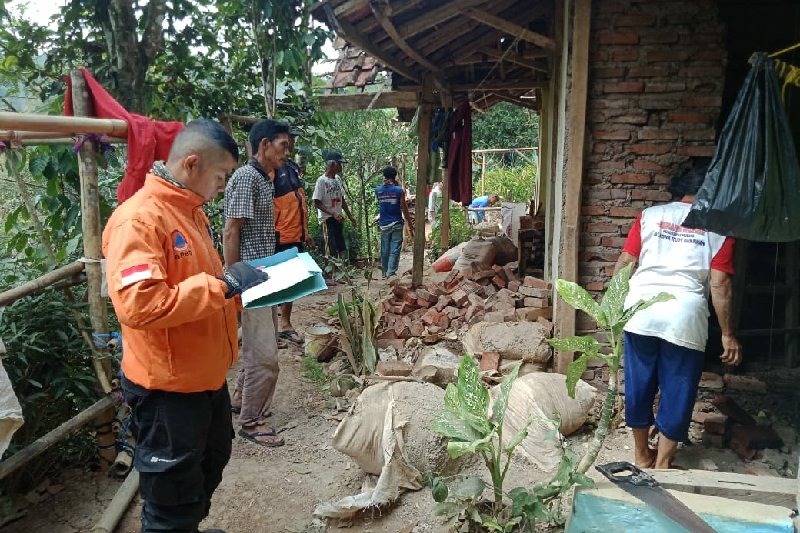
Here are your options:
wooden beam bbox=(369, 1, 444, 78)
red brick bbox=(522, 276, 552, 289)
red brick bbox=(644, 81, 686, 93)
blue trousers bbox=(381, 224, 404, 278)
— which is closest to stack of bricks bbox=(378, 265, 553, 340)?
red brick bbox=(522, 276, 552, 289)

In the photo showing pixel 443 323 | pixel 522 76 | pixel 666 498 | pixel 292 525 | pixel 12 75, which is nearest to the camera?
pixel 666 498

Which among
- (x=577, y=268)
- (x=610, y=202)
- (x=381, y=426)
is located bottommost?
(x=381, y=426)

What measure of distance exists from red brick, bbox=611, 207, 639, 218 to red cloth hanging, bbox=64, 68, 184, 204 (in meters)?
2.80

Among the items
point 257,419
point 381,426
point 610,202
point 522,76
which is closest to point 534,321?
point 610,202

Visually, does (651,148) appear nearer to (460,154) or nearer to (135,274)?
(135,274)

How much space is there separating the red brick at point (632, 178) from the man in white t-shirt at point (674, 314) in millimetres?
725

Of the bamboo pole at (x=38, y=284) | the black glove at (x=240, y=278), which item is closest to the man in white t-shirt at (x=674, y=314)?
the black glove at (x=240, y=278)

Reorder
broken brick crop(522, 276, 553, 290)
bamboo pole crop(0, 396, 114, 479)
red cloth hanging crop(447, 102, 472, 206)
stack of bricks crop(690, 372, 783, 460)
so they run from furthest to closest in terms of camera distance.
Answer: red cloth hanging crop(447, 102, 472, 206) < broken brick crop(522, 276, 553, 290) < stack of bricks crop(690, 372, 783, 460) < bamboo pole crop(0, 396, 114, 479)

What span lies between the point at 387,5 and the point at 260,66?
1663mm

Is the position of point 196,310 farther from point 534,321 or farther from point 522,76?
point 522,76

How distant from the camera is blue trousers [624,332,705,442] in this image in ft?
9.54

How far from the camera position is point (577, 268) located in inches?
157

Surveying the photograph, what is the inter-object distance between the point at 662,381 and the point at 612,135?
67.0 inches

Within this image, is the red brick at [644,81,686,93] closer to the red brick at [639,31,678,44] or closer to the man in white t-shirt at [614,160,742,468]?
the red brick at [639,31,678,44]
